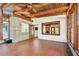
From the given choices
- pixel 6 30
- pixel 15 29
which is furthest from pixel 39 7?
pixel 6 30

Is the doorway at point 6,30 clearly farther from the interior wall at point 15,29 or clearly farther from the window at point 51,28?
→ the window at point 51,28

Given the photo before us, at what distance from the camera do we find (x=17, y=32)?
7.58 meters

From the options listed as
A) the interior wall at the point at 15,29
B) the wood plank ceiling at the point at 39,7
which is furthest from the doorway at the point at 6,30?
the wood plank ceiling at the point at 39,7

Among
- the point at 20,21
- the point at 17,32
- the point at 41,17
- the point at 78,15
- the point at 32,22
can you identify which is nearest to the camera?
the point at 78,15

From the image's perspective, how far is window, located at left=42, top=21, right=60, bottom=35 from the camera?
7957mm

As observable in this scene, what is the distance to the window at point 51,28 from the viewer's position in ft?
26.1

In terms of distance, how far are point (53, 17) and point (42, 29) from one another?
71.5 inches

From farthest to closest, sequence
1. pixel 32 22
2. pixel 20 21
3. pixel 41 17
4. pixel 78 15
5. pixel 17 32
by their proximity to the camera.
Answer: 1. pixel 32 22
2. pixel 41 17
3. pixel 20 21
4. pixel 17 32
5. pixel 78 15

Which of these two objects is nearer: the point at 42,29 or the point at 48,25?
the point at 48,25

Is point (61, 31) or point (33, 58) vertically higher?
point (61, 31)

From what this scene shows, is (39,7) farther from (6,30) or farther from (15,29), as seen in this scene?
(6,30)

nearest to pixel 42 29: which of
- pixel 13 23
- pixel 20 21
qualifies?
pixel 20 21

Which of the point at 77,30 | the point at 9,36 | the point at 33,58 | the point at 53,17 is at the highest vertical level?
the point at 53,17

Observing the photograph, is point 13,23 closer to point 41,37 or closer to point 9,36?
point 9,36
